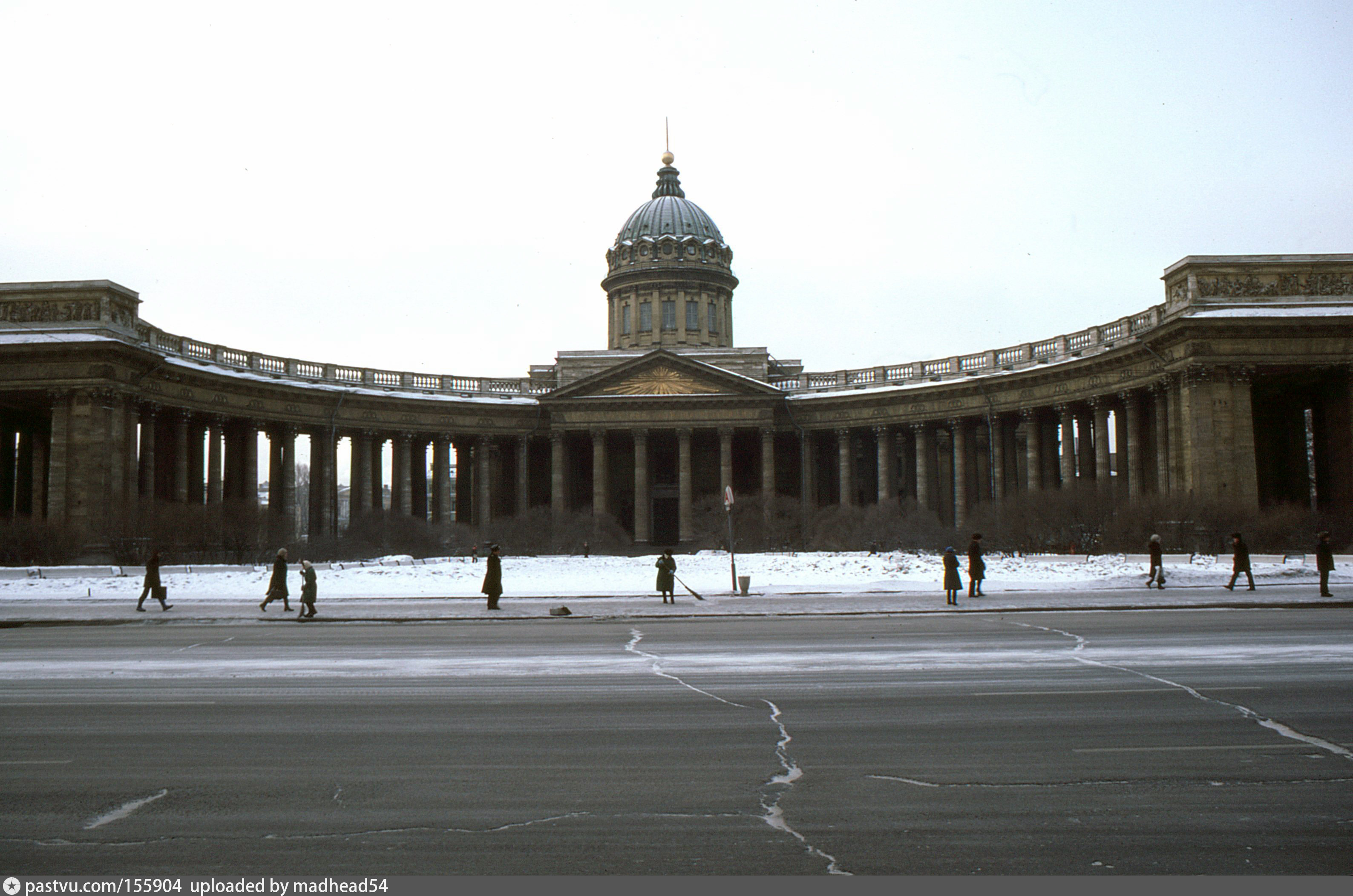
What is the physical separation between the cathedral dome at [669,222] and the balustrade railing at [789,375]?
623 inches

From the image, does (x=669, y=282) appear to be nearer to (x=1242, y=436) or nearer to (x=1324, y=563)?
(x=1242, y=436)

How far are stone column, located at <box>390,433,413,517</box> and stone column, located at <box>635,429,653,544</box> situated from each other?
15.0 meters

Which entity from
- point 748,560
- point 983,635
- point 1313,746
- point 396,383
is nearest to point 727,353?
point 396,383

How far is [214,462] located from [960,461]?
145 feet

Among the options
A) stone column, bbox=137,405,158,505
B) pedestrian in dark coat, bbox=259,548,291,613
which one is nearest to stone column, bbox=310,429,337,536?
stone column, bbox=137,405,158,505

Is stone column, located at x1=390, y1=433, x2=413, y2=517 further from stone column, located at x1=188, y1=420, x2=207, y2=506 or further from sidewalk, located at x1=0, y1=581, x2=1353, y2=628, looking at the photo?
sidewalk, located at x1=0, y1=581, x2=1353, y2=628

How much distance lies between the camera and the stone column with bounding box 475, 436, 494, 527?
69625 millimetres

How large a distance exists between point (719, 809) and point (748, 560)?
34494 millimetres

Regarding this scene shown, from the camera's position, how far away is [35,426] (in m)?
55.5

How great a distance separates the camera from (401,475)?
6731 cm

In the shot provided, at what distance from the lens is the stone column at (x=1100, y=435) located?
55.8 m

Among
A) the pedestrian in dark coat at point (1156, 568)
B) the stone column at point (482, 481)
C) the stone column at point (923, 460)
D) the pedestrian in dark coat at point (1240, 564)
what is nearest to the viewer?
the pedestrian in dark coat at point (1240, 564)

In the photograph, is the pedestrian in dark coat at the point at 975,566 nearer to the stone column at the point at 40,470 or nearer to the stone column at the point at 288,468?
the stone column at the point at 288,468

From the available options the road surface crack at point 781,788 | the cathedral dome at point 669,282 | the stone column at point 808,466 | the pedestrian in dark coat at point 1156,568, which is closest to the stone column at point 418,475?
the cathedral dome at point 669,282
